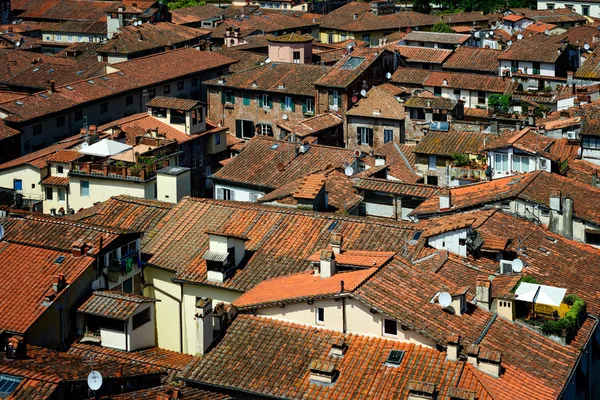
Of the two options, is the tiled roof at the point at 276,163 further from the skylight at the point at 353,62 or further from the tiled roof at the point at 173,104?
the skylight at the point at 353,62

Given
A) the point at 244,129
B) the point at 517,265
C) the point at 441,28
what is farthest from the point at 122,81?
the point at 517,265

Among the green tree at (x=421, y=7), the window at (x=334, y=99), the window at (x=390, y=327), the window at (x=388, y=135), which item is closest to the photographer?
the window at (x=390, y=327)

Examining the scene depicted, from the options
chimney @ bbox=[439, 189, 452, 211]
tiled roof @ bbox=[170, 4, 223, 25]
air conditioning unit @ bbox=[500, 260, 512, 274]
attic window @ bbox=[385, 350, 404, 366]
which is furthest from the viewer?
tiled roof @ bbox=[170, 4, 223, 25]

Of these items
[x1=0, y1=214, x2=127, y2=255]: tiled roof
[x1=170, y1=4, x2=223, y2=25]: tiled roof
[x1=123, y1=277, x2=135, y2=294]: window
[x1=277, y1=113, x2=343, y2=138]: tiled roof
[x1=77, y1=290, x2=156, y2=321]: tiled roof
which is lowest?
[x1=170, y1=4, x2=223, y2=25]: tiled roof

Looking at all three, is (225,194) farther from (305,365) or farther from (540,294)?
(305,365)

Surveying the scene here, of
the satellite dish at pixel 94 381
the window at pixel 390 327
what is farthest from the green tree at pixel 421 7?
the satellite dish at pixel 94 381

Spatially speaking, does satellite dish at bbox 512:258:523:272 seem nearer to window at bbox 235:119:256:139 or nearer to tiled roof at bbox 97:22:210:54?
window at bbox 235:119:256:139

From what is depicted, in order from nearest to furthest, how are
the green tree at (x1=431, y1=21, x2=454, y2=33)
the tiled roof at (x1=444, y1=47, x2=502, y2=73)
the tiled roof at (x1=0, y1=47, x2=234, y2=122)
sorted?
the tiled roof at (x1=0, y1=47, x2=234, y2=122)
the tiled roof at (x1=444, y1=47, x2=502, y2=73)
the green tree at (x1=431, y1=21, x2=454, y2=33)

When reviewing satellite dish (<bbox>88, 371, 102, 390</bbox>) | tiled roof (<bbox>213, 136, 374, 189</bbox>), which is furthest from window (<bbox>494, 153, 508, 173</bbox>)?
satellite dish (<bbox>88, 371, 102, 390</bbox>)

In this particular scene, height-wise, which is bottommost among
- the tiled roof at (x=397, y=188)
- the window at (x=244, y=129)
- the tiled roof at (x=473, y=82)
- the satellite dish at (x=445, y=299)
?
the window at (x=244, y=129)
